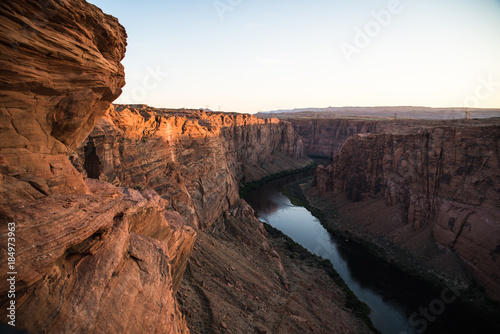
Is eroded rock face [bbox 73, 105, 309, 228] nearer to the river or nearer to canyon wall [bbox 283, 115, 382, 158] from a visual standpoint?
the river

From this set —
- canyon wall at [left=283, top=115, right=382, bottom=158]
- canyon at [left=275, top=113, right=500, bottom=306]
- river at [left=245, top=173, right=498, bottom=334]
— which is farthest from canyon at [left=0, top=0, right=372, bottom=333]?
canyon wall at [left=283, top=115, right=382, bottom=158]

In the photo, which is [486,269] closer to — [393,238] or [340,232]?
[393,238]

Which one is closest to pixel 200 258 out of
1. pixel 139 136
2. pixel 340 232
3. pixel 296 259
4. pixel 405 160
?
pixel 139 136

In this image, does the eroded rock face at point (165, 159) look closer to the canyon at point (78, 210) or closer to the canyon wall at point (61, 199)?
the canyon at point (78, 210)

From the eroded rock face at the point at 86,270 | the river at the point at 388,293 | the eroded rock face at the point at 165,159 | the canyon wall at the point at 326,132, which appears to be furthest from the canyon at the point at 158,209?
the canyon wall at the point at 326,132

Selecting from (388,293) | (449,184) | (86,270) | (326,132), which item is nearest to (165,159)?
(86,270)

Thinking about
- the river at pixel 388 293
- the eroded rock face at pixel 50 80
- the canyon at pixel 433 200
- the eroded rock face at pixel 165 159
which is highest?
the eroded rock face at pixel 50 80

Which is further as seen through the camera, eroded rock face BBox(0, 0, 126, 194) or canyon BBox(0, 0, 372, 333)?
eroded rock face BBox(0, 0, 126, 194)
